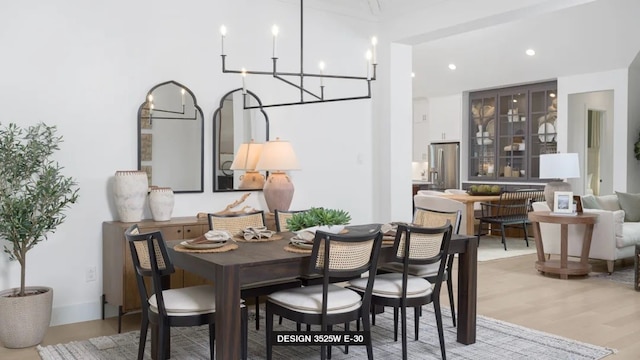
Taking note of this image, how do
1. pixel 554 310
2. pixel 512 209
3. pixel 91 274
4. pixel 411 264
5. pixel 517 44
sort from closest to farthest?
pixel 411 264 < pixel 91 274 < pixel 554 310 < pixel 512 209 < pixel 517 44

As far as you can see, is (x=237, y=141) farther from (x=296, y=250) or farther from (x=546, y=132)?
(x=546, y=132)

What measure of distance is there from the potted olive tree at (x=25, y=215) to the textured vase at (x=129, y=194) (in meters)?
0.35

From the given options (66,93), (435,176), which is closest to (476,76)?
(435,176)

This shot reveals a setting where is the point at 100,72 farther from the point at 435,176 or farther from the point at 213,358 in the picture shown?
the point at 435,176

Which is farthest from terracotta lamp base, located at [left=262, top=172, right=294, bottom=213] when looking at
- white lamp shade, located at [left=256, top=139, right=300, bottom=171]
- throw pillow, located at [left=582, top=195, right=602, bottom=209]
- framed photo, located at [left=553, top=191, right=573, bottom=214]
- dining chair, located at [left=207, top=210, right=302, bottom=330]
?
throw pillow, located at [left=582, top=195, right=602, bottom=209]

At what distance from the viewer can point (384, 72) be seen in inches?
236

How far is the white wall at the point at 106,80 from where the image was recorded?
13.5ft

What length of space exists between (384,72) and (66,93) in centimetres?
323

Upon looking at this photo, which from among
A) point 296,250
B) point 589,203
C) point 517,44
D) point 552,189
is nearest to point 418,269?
point 296,250

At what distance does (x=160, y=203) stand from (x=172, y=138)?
2.11 ft

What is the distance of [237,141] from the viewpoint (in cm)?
511

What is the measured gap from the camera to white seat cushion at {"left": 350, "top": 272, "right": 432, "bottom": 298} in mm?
3334

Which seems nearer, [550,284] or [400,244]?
[400,244]

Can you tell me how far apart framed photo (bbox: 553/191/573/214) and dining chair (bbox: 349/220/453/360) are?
3104 millimetres
